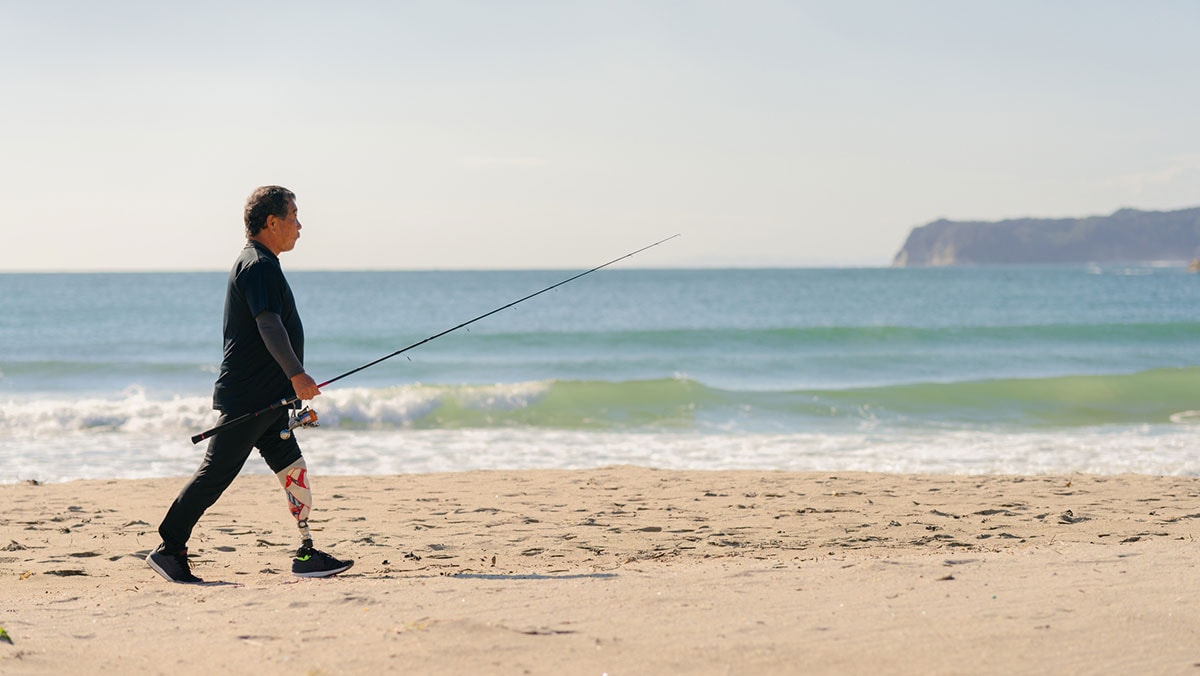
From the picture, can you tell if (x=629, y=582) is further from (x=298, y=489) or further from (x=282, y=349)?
(x=282, y=349)

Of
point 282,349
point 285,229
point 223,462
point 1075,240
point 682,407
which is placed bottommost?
point 682,407

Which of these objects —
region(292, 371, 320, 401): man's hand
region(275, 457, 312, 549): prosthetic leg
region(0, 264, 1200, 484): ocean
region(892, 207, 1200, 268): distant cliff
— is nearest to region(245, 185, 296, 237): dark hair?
region(292, 371, 320, 401): man's hand

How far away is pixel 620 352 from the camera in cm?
2369

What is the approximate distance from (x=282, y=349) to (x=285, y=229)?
0.55 meters

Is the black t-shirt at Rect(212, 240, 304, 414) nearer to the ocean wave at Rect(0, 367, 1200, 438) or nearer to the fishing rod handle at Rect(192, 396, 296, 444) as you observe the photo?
the fishing rod handle at Rect(192, 396, 296, 444)

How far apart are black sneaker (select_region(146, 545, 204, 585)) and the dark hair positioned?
1.50 meters

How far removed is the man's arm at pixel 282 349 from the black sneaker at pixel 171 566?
1037 mm

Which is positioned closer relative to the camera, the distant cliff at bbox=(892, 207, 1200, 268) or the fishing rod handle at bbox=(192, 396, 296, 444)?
the fishing rod handle at bbox=(192, 396, 296, 444)

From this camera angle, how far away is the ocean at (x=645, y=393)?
9898mm

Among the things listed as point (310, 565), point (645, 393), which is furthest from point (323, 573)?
point (645, 393)

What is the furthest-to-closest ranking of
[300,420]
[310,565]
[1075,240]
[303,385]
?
[1075,240] → [310,565] → [300,420] → [303,385]

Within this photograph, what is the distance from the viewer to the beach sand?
11.1 ft

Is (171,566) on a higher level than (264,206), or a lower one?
lower

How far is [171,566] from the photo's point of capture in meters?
4.62
